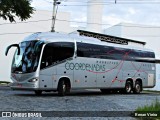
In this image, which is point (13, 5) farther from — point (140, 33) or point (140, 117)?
point (140, 33)

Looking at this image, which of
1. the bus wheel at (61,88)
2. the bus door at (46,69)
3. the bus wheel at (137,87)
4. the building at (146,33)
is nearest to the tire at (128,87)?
the bus wheel at (137,87)

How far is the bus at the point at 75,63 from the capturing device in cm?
2014

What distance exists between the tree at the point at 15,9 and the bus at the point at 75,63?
2.59 m

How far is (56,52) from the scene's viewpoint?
20.7 metres

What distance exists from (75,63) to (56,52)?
1761 mm

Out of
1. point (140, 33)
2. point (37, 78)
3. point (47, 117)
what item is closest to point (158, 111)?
point (47, 117)

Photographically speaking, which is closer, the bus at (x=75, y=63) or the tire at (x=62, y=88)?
the bus at (x=75, y=63)

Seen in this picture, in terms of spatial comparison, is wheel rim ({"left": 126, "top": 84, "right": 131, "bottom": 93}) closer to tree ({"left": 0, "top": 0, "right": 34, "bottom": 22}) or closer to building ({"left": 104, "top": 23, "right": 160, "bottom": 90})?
tree ({"left": 0, "top": 0, "right": 34, "bottom": 22})

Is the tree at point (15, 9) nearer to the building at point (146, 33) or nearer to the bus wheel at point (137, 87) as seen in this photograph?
the bus wheel at point (137, 87)

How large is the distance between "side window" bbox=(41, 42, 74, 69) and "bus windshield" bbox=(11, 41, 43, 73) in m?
0.39

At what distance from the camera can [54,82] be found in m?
20.7

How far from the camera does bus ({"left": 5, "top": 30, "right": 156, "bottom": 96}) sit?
20141 millimetres

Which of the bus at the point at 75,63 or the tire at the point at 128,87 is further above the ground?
the bus at the point at 75,63

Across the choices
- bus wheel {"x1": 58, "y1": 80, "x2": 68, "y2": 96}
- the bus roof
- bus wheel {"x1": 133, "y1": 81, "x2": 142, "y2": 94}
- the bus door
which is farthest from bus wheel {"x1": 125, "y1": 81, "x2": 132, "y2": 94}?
the bus door
